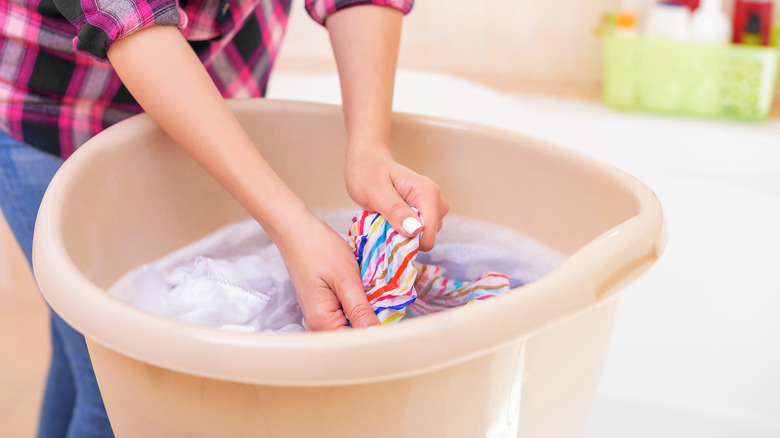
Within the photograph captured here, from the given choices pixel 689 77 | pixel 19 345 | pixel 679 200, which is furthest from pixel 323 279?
pixel 19 345

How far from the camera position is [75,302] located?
0.38 m

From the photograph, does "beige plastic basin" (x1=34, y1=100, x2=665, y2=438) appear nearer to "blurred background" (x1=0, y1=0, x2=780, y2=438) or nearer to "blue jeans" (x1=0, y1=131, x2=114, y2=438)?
"blue jeans" (x1=0, y1=131, x2=114, y2=438)

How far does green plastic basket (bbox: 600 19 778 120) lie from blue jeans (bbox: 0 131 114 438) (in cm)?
113

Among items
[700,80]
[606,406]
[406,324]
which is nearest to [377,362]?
[406,324]

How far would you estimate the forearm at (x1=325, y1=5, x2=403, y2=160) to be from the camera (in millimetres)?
633

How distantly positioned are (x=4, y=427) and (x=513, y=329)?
1346mm

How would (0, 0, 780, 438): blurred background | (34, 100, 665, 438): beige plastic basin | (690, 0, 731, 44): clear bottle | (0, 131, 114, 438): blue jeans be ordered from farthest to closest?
(690, 0, 731, 44): clear bottle
(0, 0, 780, 438): blurred background
(0, 131, 114, 438): blue jeans
(34, 100, 665, 438): beige plastic basin

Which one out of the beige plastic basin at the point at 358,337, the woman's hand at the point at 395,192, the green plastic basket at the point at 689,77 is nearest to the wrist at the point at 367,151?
the woman's hand at the point at 395,192

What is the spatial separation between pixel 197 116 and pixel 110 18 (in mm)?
97

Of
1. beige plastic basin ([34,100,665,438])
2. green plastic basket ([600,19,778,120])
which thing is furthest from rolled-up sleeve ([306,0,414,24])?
green plastic basket ([600,19,778,120])

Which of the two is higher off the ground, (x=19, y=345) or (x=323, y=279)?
(x=323, y=279)

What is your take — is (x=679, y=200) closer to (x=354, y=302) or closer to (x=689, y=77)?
(x=689, y=77)

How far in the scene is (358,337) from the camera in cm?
35

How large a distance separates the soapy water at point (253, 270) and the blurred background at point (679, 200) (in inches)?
30.0
